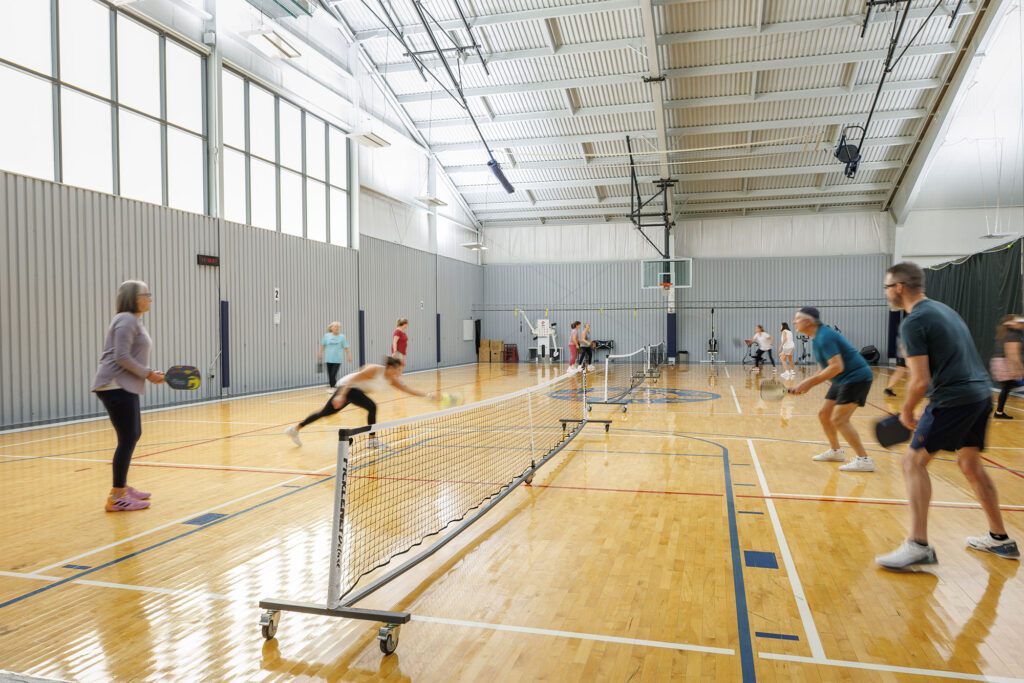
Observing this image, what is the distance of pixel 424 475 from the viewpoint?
6.89 meters

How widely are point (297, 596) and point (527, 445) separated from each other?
5.27m

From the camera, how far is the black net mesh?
4434mm

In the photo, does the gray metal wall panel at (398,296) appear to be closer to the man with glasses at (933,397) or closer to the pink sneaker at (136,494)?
the pink sneaker at (136,494)

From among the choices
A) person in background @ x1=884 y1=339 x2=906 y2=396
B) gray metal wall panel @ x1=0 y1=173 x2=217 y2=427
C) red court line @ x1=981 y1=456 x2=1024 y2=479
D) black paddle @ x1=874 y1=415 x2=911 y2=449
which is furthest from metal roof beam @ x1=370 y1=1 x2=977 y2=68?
black paddle @ x1=874 y1=415 x2=911 y2=449

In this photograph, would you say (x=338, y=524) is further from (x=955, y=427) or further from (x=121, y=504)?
(x=955, y=427)

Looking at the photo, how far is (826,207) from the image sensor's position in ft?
93.2

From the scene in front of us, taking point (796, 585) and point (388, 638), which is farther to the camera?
point (796, 585)

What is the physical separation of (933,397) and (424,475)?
481 centimetres

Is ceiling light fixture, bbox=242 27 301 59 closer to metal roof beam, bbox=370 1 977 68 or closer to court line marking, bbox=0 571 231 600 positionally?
metal roof beam, bbox=370 1 977 68

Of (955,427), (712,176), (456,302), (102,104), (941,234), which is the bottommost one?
(955,427)

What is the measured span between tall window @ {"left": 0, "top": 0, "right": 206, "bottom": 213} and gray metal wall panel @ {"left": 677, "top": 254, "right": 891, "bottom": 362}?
22.4 meters

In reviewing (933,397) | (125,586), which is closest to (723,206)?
(933,397)

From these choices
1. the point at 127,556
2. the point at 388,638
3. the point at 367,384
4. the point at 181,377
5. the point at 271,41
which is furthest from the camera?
the point at 271,41

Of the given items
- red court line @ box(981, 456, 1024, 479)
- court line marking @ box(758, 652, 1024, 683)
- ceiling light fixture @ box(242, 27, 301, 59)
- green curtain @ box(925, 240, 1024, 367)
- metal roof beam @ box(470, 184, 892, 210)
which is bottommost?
red court line @ box(981, 456, 1024, 479)
